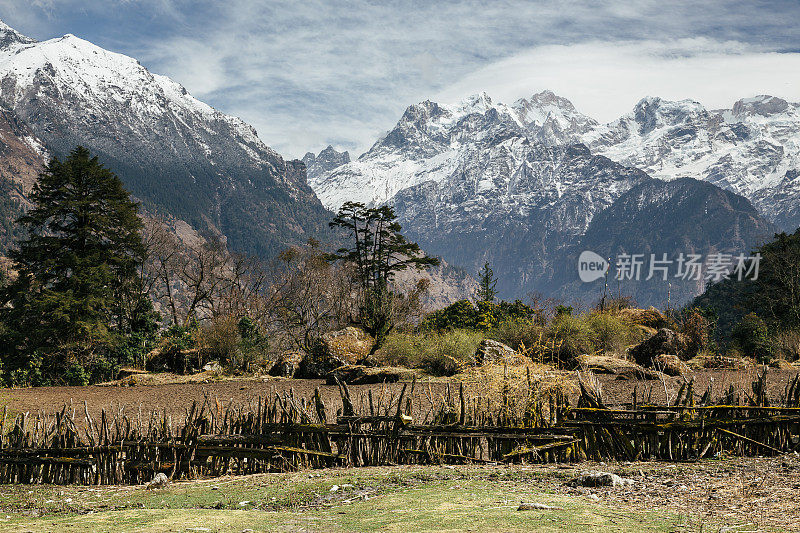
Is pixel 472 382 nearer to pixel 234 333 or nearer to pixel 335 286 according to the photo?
pixel 234 333

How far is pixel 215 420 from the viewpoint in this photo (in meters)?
9.56

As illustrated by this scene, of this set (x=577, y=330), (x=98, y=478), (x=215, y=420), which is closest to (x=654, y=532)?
(x=215, y=420)

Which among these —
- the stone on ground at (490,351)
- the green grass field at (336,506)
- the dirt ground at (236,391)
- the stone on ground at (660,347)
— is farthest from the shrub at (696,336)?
the green grass field at (336,506)

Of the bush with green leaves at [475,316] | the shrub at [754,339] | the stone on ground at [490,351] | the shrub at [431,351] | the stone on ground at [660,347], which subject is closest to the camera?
the stone on ground at [490,351]

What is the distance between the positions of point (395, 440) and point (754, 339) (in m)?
20.4

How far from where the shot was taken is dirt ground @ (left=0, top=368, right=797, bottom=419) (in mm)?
15211

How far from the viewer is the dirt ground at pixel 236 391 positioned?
15211 mm

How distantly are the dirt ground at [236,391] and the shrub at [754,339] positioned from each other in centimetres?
435

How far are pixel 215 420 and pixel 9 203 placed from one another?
565ft

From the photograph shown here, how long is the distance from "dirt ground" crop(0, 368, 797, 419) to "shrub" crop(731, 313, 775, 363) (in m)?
4.35

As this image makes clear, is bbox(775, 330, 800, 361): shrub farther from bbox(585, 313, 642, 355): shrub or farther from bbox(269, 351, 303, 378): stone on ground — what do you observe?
bbox(269, 351, 303, 378): stone on ground

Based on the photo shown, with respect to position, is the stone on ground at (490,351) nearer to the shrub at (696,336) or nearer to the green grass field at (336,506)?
the shrub at (696,336)

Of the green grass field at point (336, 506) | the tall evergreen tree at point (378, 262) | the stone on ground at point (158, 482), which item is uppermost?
the tall evergreen tree at point (378, 262)

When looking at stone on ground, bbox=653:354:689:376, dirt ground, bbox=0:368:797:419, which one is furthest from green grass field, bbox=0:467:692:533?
stone on ground, bbox=653:354:689:376
